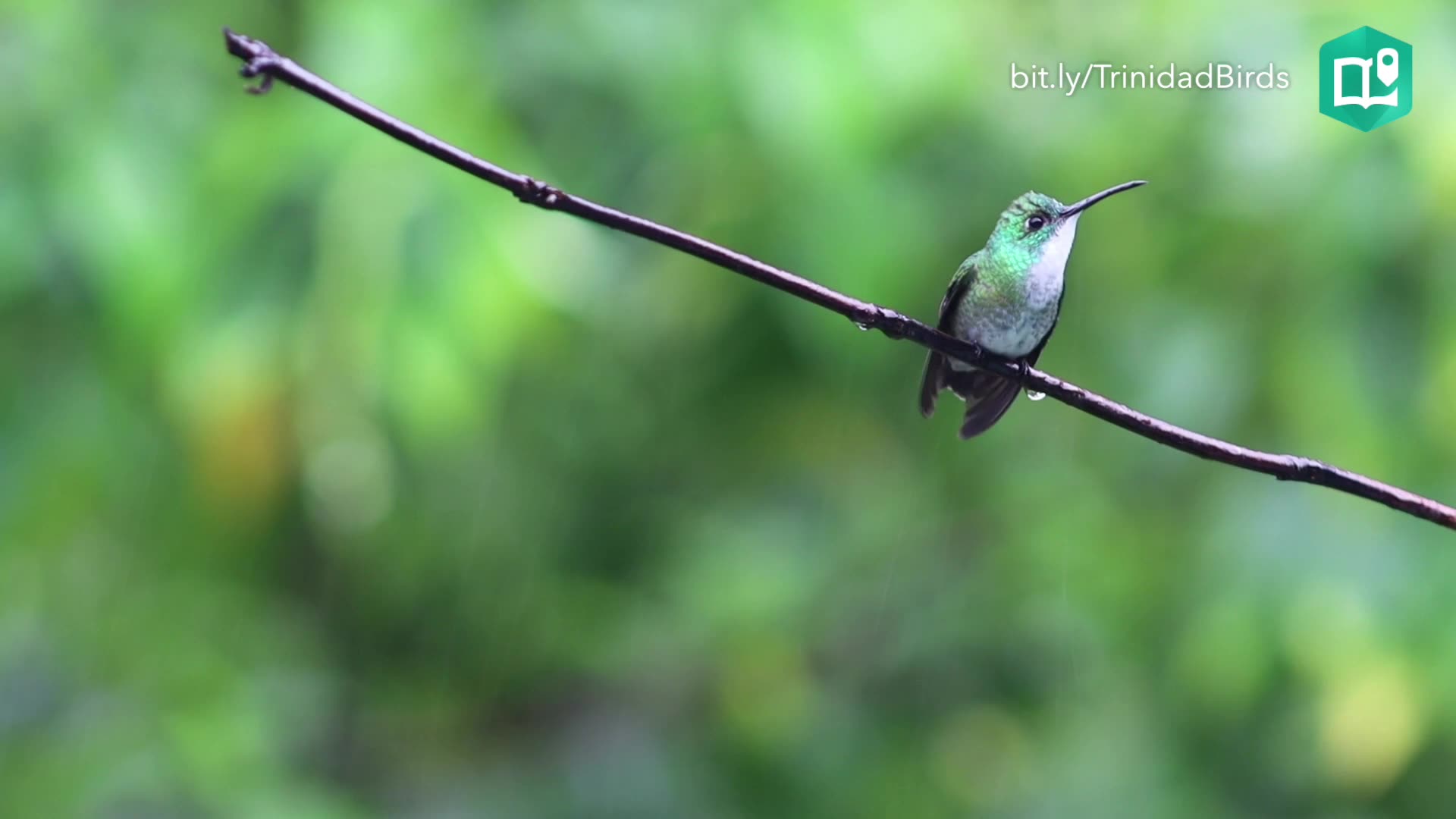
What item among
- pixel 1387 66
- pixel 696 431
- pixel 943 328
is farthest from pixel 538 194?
pixel 696 431

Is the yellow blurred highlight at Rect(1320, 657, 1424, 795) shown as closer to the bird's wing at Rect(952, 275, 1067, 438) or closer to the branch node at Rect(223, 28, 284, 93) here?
the bird's wing at Rect(952, 275, 1067, 438)

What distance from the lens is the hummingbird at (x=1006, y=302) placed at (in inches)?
74.5

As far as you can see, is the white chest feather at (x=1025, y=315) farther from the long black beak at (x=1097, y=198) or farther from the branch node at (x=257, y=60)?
the branch node at (x=257, y=60)

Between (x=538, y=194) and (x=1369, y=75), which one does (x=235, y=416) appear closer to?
(x=1369, y=75)

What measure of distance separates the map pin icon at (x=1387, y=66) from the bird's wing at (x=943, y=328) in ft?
6.09

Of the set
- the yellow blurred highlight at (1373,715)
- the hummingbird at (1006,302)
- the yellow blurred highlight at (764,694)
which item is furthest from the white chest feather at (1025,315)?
the yellow blurred highlight at (764,694)

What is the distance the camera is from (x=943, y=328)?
2186mm

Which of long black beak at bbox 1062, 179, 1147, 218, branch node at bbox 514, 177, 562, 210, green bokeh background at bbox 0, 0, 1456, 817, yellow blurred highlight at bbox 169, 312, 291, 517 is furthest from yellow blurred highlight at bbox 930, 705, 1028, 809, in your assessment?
branch node at bbox 514, 177, 562, 210

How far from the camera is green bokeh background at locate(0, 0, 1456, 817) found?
3680 mm

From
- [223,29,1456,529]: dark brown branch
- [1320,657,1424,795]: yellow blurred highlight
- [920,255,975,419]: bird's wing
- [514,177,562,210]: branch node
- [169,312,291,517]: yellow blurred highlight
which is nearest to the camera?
[223,29,1456,529]: dark brown branch

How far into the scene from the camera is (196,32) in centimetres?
450

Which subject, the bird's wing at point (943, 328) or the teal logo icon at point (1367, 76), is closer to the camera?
the bird's wing at point (943, 328)

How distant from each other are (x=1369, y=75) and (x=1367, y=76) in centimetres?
2

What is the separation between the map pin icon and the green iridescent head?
191 centimetres
